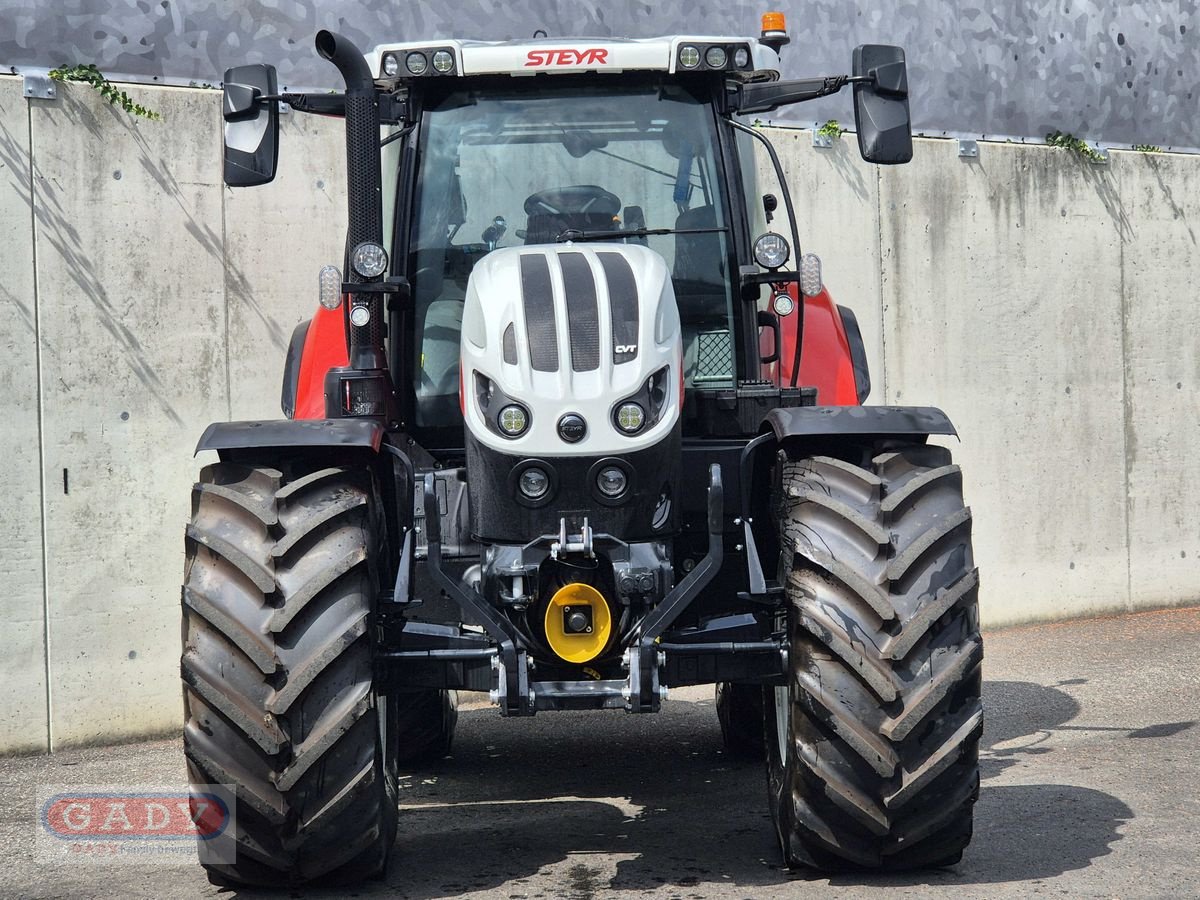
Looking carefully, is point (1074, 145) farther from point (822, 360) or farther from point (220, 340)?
point (220, 340)

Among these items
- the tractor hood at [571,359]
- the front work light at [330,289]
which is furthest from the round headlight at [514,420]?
the front work light at [330,289]

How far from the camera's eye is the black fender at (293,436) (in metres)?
4.48

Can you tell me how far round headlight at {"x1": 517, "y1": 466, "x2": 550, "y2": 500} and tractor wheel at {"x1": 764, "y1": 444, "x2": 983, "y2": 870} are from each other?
0.71 metres

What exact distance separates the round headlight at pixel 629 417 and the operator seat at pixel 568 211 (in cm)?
102

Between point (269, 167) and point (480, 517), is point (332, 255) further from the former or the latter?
point (480, 517)

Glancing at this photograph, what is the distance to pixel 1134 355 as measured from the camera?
10.4 metres

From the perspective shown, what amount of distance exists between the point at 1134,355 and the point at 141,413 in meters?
6.35

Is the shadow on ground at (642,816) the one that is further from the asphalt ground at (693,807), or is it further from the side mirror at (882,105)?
the side mirror at (882,105)

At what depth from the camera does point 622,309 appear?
15.1ft

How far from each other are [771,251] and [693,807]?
204cm

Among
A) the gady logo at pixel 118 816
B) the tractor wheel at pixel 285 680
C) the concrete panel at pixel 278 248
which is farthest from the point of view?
the concrete panel at pixel 278 248

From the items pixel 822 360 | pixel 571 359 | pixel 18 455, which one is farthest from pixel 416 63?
pixel 18 455

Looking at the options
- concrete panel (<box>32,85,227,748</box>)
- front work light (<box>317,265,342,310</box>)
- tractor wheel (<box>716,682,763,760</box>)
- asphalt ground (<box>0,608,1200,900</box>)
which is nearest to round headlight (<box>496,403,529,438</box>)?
front work light (<box>317,265,342,310</box>)

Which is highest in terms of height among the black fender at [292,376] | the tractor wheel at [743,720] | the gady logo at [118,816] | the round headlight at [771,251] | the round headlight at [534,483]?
the round headlight at [771,251]
